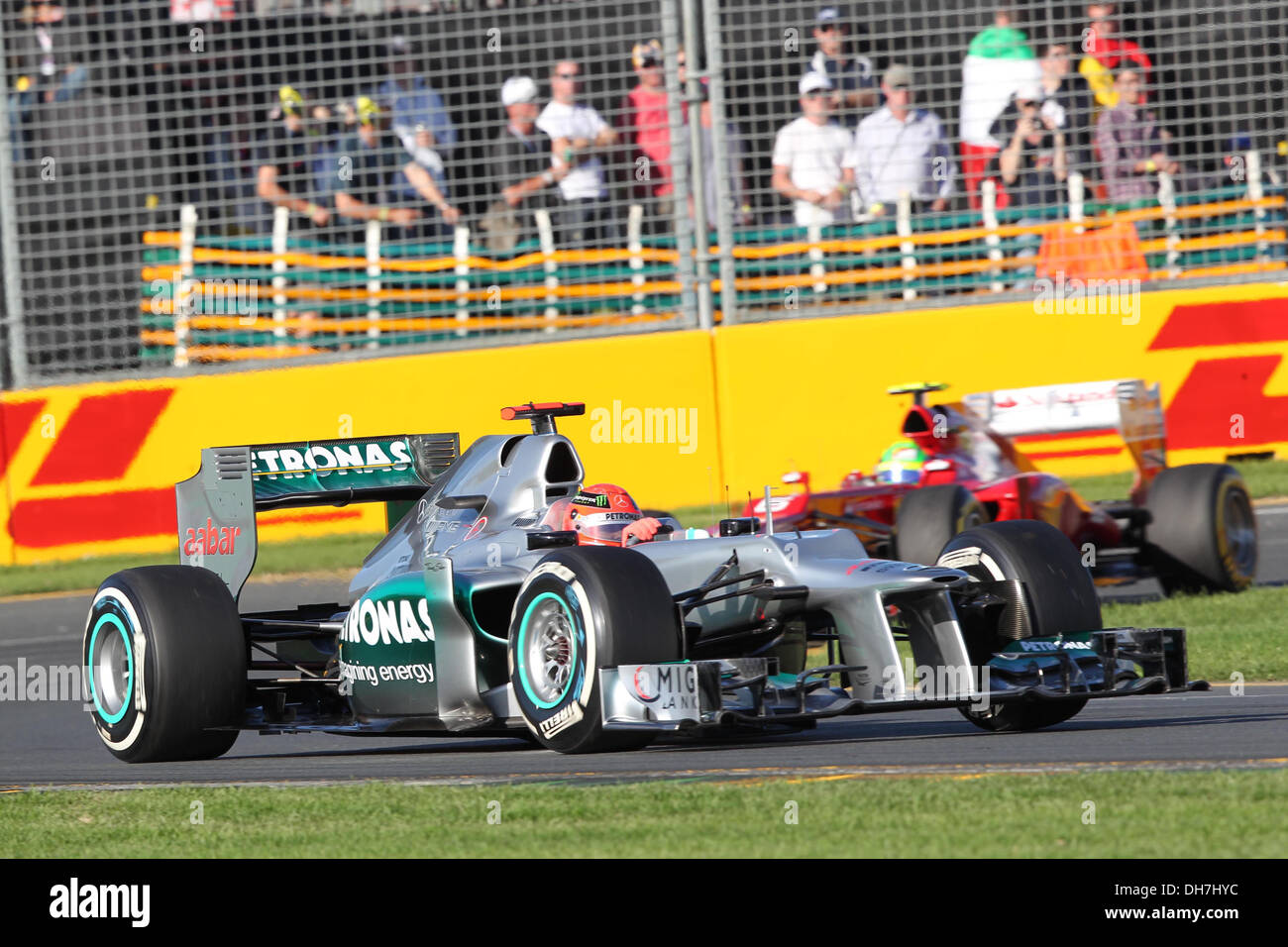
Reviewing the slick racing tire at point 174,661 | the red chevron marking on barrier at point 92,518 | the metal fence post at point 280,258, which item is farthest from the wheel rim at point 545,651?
the metal fence post at point 280,258

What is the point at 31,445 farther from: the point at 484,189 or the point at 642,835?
the point at 642,835

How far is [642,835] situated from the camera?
606cm

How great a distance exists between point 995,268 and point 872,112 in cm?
146

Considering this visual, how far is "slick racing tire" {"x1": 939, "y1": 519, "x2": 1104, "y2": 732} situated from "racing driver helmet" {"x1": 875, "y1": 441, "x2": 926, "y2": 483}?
4551 mm

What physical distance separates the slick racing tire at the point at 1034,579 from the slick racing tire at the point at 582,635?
1.38m

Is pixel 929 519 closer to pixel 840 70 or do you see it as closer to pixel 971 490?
pixel 971 490

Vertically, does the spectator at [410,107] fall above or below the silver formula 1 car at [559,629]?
above

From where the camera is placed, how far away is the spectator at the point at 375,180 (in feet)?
50.9

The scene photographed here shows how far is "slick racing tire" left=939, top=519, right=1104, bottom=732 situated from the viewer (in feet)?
26.2

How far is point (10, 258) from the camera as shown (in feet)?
50.3

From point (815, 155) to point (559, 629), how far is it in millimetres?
8361

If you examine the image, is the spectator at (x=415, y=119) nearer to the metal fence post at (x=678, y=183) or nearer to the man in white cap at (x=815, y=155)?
the metal fence post at (x=678, y=183)
